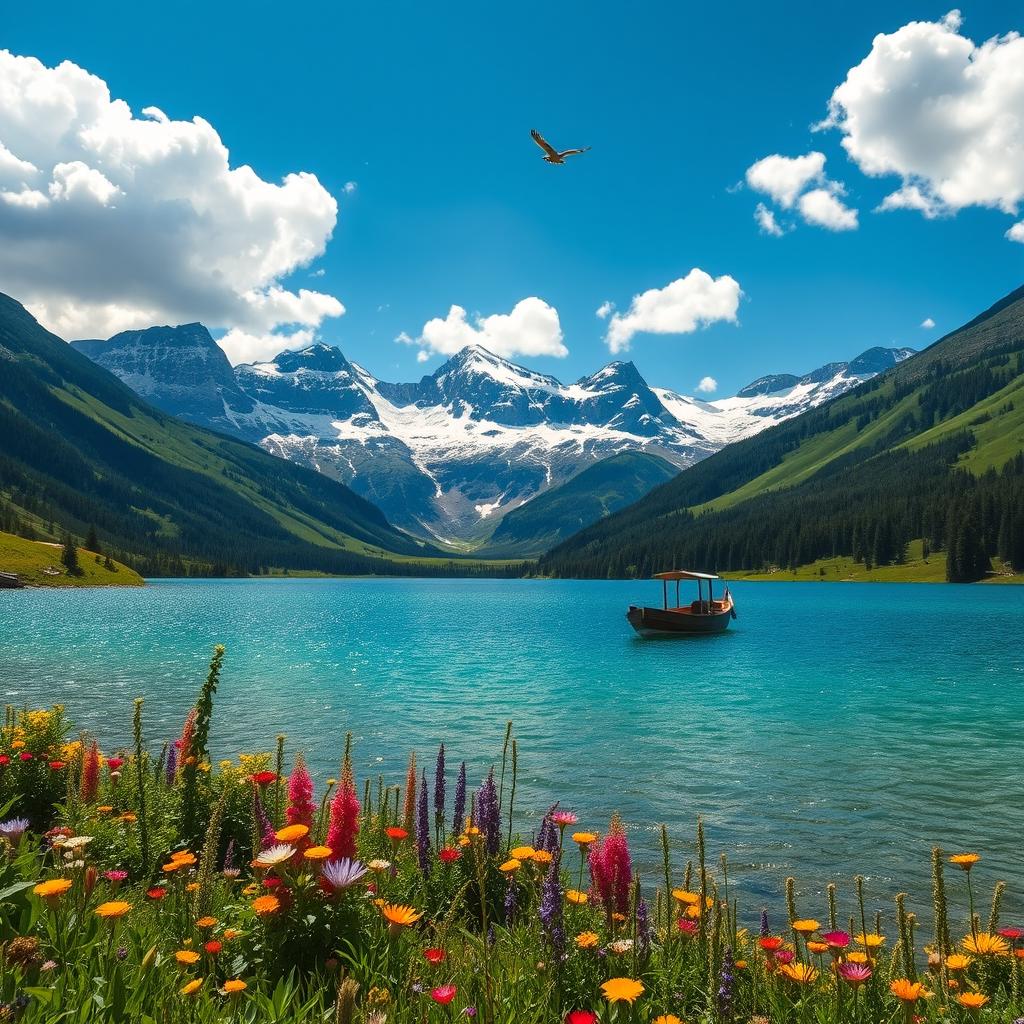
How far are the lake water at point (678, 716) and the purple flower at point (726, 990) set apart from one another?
32.9 ft

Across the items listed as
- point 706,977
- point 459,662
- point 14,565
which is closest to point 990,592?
point 459,662

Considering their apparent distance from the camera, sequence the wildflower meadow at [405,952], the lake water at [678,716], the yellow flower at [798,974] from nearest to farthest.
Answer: the wildflower meadow at [405,952] < the yellow flower at [798,974] < the lake water at [678,716]

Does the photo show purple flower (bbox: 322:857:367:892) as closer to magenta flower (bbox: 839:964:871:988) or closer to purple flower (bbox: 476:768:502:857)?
purple flower (bbox: 476:768:502:857)

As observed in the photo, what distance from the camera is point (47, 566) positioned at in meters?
158

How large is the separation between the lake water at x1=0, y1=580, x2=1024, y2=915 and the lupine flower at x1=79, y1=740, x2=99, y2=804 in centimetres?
1063

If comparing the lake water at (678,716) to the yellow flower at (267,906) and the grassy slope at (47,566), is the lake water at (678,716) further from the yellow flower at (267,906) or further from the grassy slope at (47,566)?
the grassy slope at (47,566)

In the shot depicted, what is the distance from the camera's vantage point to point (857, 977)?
16.6 feet

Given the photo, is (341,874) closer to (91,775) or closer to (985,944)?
(985,944)

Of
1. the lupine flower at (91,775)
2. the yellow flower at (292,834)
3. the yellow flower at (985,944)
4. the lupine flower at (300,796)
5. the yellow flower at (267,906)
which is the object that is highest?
the yellow flower at (292,834)

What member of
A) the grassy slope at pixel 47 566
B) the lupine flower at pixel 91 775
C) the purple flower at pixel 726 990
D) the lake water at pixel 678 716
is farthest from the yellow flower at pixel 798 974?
the grassy slope at pixel 47 566

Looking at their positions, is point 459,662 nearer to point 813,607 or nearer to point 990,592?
point 813,607

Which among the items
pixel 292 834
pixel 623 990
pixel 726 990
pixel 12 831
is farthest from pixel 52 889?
pixel 726 990

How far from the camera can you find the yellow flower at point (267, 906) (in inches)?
203

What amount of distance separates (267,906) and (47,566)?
18513 cm
